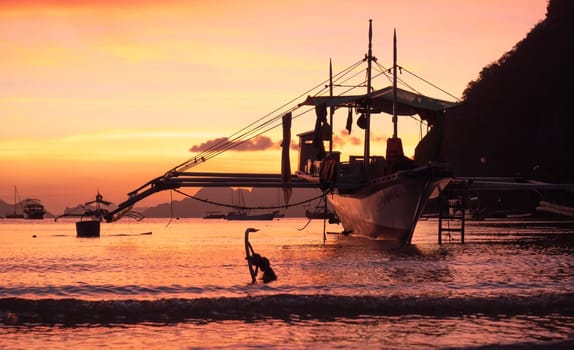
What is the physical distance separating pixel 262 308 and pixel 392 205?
30.8 meters

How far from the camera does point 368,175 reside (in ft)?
186

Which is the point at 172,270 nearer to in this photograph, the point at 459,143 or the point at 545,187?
the point at 545,187

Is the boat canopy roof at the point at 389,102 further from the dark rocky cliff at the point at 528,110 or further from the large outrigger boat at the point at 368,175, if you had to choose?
the dark rocky cliff at the point at 528,110

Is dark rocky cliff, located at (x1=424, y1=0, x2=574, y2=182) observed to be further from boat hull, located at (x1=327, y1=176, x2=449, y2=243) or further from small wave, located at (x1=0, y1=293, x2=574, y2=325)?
small wave, located at (x1=0, y1=293, x2=574, y2=325)

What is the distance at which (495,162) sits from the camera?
14412 cm

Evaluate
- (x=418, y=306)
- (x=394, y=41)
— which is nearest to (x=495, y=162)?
(x=394, y=41)

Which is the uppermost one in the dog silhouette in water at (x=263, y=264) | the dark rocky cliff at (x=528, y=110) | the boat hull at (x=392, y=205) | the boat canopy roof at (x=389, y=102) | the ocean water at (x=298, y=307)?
the dark rocky cliff at (x=528, y=110)

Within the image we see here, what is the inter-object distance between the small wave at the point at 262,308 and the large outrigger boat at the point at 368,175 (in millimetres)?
24368

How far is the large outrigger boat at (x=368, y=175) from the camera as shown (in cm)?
4797

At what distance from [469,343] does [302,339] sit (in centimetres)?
341

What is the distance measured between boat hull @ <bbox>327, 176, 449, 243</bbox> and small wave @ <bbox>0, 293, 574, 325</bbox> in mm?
24481

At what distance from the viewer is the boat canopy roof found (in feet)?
179

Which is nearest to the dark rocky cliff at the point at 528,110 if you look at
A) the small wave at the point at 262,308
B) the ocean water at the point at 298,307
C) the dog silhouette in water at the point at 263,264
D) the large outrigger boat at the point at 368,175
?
the large outrigger boat at the point at 368,175

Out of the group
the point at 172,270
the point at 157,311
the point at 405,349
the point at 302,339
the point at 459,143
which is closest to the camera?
the point at 405,349
